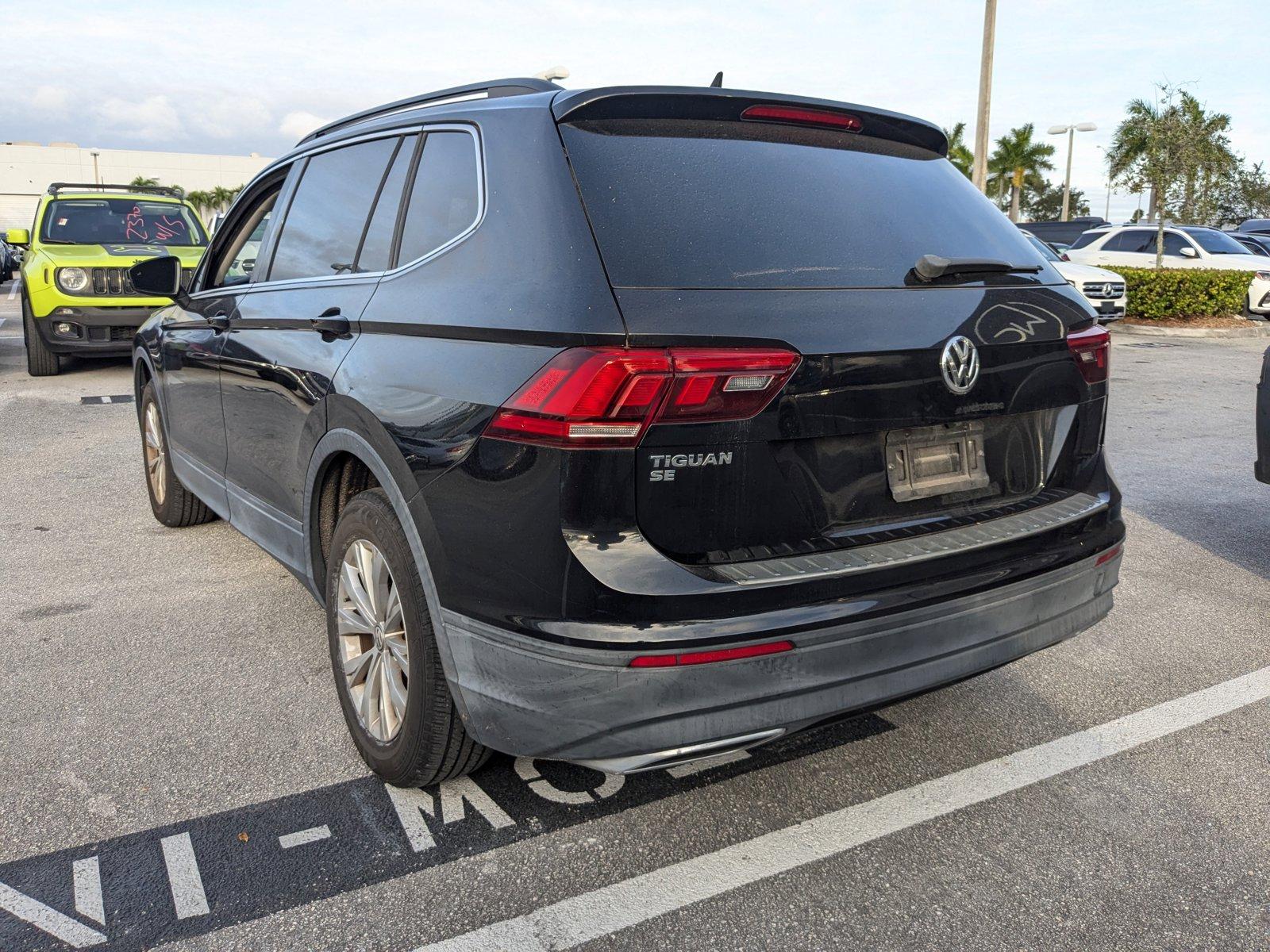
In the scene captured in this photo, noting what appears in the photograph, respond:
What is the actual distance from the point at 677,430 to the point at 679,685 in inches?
20.6

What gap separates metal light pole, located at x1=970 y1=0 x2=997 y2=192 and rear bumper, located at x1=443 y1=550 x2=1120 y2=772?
60.0ft

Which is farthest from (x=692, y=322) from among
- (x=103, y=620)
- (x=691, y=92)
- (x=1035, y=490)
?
(x=103, y=620)

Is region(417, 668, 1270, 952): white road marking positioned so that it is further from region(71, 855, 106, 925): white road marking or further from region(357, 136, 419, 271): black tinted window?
region(357, 136, 419, 271): black tinted window

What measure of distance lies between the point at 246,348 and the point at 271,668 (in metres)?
1.11

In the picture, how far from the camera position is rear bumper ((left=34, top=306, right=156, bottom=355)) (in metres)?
11.0

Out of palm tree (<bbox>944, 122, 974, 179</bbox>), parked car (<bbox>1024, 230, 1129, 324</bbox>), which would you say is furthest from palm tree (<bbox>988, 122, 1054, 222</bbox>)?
parked car (<bbox>1024, 230, 1129, 324</bbox>)

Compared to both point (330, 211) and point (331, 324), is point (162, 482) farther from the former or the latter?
point (331, 324)

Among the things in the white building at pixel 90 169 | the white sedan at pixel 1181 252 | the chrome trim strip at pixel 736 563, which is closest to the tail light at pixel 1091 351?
the chrome trim strip at pixel 736 563

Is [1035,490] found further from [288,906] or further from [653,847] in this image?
[288,906]

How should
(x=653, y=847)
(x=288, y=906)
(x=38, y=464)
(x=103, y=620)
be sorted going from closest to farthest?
(x=288, y=906), (x=653, y=847), (x=103, y=620), (x=38, y=464)

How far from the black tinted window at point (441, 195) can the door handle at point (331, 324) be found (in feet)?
0.82

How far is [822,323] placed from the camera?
8.00ft

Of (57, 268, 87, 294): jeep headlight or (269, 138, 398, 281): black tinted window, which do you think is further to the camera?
(57, 268, 87, 294): jeep headlight

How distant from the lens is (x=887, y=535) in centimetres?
259
